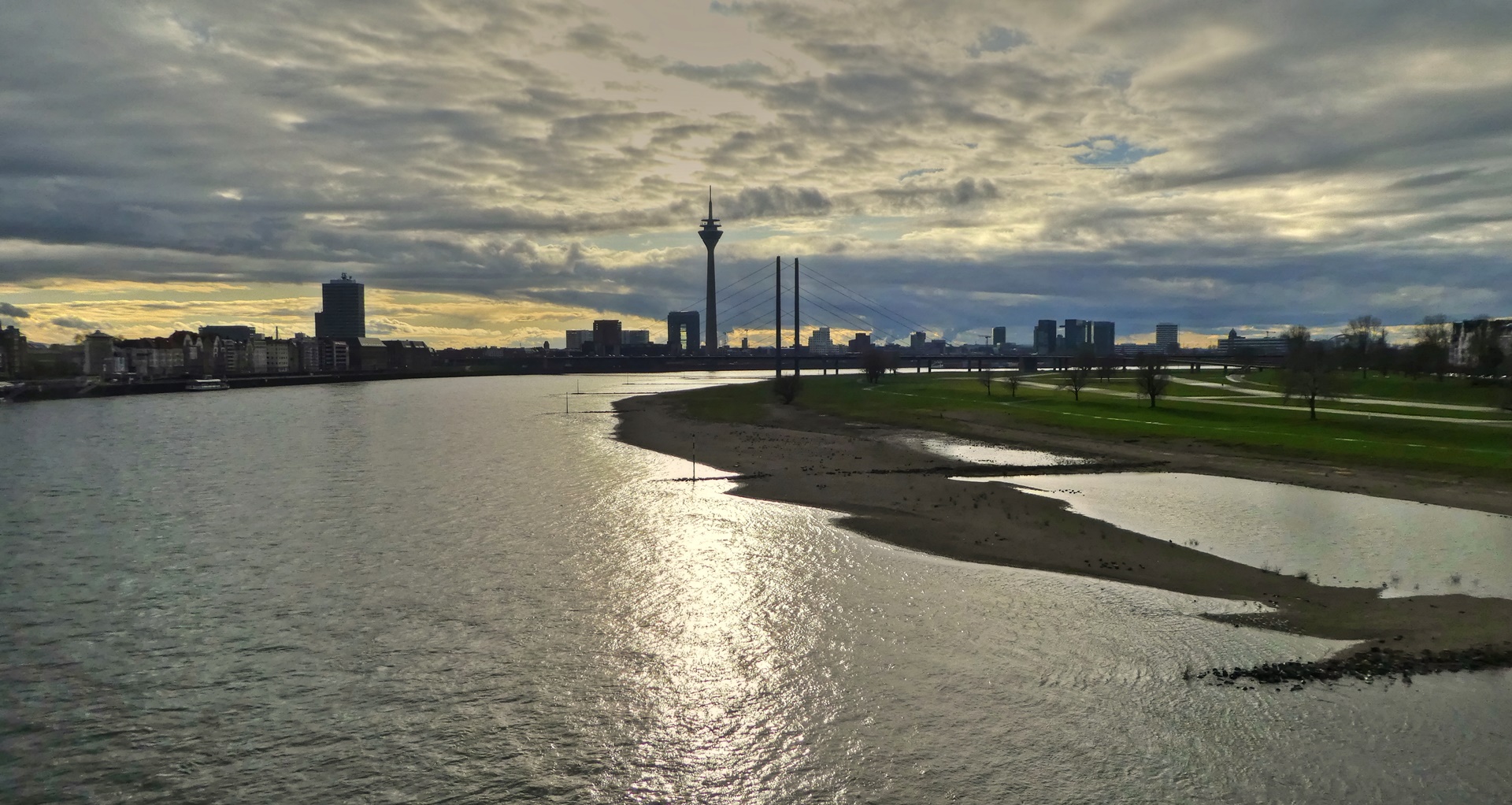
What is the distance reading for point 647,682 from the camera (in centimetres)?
1830

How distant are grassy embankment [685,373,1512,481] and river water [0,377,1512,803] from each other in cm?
3067

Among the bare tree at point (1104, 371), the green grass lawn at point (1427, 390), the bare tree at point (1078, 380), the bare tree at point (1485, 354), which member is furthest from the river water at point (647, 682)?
the bare tree at point (1104, 371)

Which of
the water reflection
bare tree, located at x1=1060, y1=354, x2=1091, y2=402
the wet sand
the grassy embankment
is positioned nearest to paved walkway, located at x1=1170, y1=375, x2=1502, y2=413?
the grassy embankment

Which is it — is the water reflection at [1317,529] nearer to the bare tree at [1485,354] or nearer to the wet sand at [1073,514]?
the wet sand at [1073,514]

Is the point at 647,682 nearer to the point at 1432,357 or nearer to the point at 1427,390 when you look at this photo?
the point at 1427,390

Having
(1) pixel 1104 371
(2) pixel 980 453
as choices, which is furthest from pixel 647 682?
(1) pixel 1104 371

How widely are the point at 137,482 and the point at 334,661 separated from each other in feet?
122

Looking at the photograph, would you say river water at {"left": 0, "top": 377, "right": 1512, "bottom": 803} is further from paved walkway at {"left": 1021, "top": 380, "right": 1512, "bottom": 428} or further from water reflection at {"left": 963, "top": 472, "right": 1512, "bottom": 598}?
paved walkway at {"left": 1021, "top": 380, "right": 1512, "bottom": 428}

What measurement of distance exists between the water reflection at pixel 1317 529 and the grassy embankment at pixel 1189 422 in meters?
9.26

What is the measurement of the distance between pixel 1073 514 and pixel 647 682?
20685 mm

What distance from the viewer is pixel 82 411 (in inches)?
4592

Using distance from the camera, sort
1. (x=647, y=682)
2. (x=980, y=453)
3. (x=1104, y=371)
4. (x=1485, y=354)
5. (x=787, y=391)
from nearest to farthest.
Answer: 1. (x=647, y=682)
2. (x=980, y=453)
3. (x=787, y=391)
4. (x=1485, y=354)
5. (x=1104, y=371)

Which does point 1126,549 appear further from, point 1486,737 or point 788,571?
point 1486,737

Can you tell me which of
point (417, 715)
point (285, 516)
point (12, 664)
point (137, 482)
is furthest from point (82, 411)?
point (417, 715)
